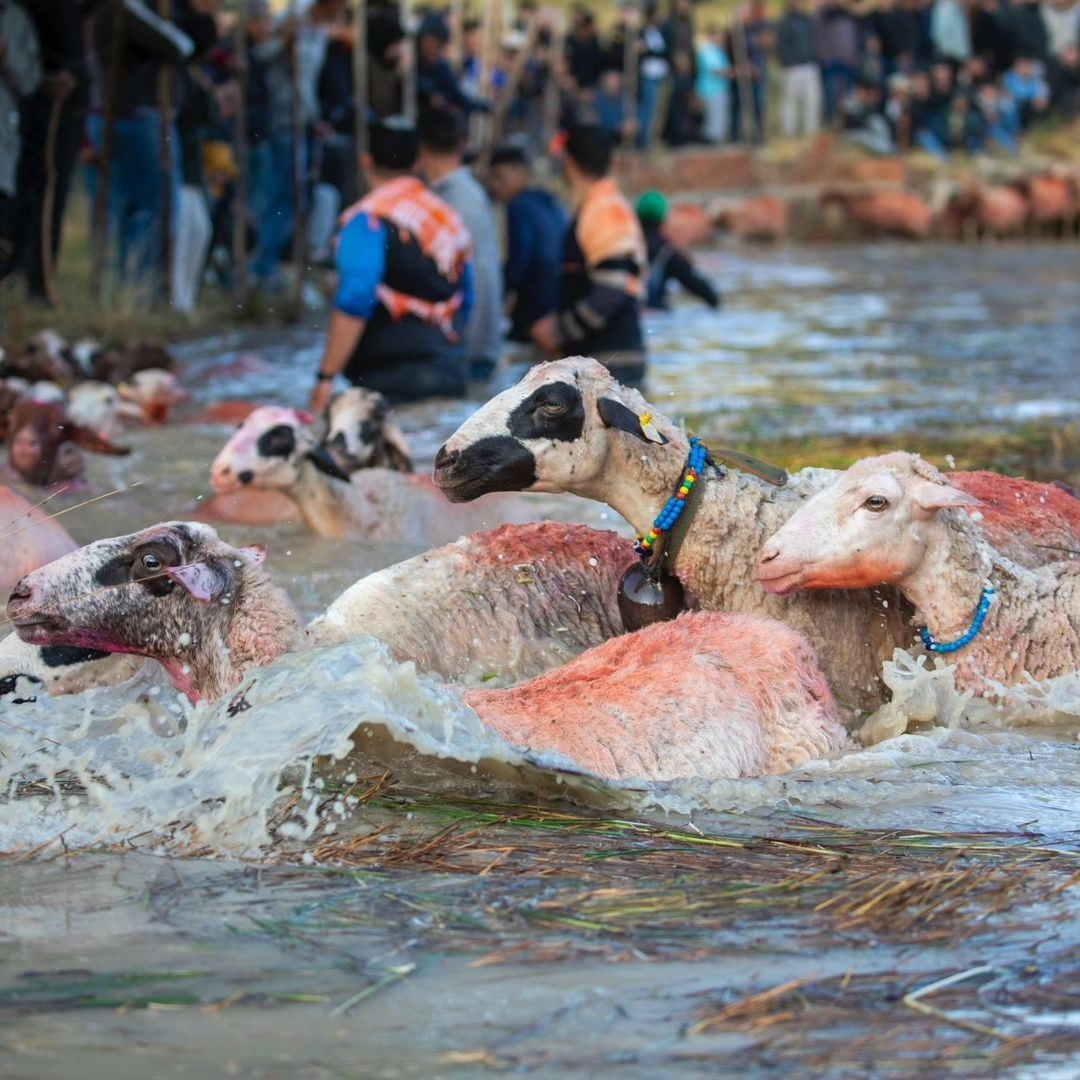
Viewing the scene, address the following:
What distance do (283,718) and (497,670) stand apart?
128cm

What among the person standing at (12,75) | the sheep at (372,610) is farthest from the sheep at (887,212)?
the sheep at (372,610)

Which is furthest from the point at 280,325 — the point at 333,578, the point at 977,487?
the point at 977,487

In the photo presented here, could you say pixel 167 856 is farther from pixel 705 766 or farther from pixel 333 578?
pixel 333 578

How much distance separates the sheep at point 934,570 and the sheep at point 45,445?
15.7ft

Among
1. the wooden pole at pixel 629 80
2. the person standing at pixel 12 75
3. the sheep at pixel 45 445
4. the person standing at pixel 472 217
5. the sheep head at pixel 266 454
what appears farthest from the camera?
the wooden pole at pixel 629 80

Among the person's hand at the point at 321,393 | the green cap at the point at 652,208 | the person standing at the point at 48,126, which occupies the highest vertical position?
the person standing at the point at 48,126

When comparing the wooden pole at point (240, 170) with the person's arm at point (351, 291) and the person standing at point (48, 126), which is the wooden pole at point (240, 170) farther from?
the person's arm at point (351, 291)

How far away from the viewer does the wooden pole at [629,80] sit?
28.2m

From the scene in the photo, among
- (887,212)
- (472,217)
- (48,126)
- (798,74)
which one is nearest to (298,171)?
(48,126)

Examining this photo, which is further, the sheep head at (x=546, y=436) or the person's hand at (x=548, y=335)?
the person's hand at (x=548, y=335)

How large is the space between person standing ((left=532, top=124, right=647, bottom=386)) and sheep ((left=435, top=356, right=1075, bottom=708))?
207 inches

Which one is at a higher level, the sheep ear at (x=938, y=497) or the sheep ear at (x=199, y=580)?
the sheep ear at (x=938, y=497)

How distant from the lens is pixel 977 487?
21.2 feet

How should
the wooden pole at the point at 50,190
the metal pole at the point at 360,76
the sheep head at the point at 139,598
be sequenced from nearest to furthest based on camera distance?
the sheep head at the point at 139,598
the wooden pole at the point at 50,190
the metal pole at the point at 360,76
